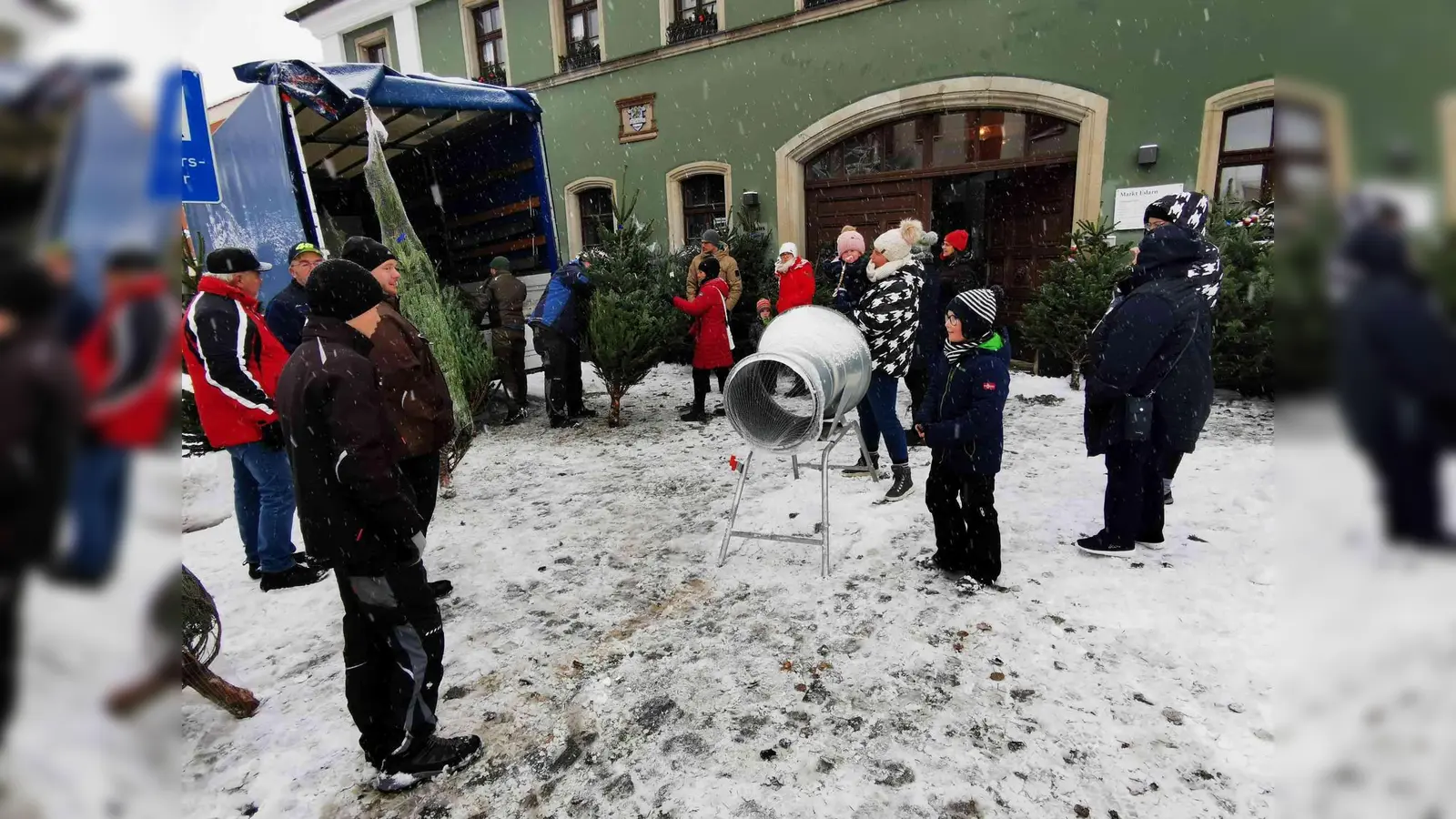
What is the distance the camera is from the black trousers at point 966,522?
3.41 m

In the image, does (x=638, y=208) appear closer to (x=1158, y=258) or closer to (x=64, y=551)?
(x=1158, y=258)

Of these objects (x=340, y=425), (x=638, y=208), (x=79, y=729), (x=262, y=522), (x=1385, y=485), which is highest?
(x=638, y=208)

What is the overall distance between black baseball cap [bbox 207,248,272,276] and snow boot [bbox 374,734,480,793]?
8.51 ft

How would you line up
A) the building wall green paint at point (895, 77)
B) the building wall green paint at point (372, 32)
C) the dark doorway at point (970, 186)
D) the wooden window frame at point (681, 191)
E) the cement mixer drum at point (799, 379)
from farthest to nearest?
the building wall green paint at point (372, 32) < the wooden window frame at point (681, 191) < the dark doorway at point (970, 186) < the building wall green paint at point (895, 77) < the cement mixer drum at point (799, 379)

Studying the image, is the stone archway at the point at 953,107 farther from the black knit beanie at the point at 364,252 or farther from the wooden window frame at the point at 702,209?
the black knit beanie at the point at 364,252

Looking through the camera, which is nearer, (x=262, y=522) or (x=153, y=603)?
(x=153, y=603)

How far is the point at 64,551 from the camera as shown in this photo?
385 millimetres

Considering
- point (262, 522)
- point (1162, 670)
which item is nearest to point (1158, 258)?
point (1162, 670)

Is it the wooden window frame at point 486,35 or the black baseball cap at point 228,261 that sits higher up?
the wooden window frame at point 486,35

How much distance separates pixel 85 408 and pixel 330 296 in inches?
88.9

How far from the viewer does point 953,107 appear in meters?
8.98

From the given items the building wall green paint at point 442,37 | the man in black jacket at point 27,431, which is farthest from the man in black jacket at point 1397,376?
the building wall green paint at point 442,37

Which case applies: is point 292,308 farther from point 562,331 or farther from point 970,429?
point 970,429

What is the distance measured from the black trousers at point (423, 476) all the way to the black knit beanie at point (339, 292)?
1055 millimetres
